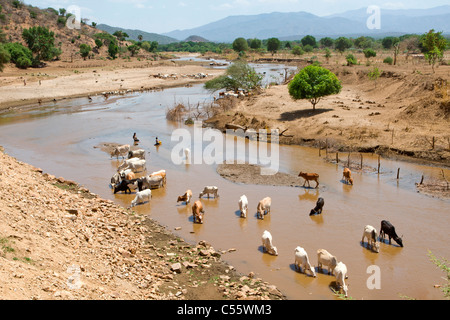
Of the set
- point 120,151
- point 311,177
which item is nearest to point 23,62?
point 120,151

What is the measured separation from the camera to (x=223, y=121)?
99.4 ft

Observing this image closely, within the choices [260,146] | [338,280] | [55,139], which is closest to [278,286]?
[338,280]

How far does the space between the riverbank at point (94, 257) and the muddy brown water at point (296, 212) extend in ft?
2.84

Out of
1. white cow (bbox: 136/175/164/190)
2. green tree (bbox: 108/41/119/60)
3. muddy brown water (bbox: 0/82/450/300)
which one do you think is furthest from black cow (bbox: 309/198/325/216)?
green tree (bbox: 108/41/119/60)

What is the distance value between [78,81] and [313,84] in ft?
109

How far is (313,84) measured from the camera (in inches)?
1152

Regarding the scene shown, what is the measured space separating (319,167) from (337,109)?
10858 mm

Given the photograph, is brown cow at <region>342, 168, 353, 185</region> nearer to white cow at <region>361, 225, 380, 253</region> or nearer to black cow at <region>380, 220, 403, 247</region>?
black cow at <region>380, 220, 403, 247</region>

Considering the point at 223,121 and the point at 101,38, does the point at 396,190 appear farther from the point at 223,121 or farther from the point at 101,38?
the point at 101,38

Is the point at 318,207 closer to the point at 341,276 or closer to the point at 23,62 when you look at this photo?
the point at 341,276

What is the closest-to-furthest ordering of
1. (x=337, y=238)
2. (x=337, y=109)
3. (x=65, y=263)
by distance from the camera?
1. (x=65, y=263)
2. (x=337, y=238)
3. (x=337, y=109)

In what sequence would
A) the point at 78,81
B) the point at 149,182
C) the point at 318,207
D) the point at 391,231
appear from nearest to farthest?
1. the point at 391,231
2. the point at 318,207
3. the point at 149,182
4. the point at 78,81

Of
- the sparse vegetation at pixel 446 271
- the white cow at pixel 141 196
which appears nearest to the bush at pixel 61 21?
the white cow at pixel 141 196

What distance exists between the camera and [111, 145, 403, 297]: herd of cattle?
10.3 meters
